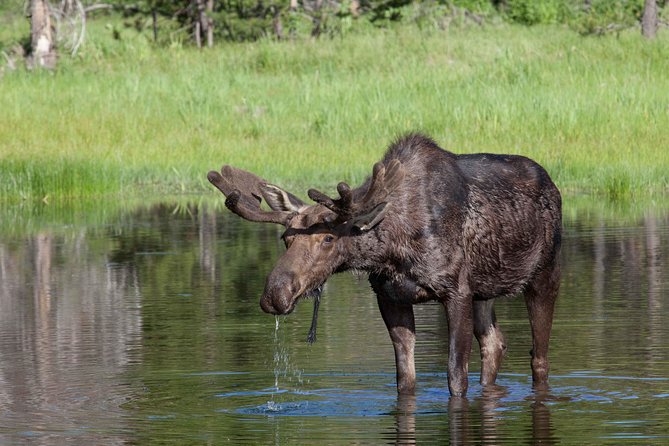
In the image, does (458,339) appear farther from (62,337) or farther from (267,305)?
(62,337)

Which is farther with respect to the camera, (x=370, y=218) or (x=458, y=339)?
(x=458, y=339)

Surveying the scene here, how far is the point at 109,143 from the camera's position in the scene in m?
29.9

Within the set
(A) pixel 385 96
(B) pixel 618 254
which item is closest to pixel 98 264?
(B) pixel 618 254

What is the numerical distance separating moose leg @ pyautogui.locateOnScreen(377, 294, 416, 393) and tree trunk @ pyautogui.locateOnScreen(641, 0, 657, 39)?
89.8ft

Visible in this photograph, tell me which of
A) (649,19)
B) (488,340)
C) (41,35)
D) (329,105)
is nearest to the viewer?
(488,340)

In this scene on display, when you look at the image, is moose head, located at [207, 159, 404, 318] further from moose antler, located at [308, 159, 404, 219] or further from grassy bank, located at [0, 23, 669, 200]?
grassy bank, located at [0, 23, 669, 200]

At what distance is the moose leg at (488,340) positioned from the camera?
10570 mm

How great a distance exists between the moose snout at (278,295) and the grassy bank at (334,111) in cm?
1585

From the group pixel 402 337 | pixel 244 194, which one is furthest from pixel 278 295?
pixel 402 337

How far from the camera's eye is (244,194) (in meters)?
9.71

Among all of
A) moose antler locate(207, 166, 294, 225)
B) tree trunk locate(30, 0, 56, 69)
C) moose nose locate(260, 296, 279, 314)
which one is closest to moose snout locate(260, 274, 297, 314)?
moose nose locate(260, 296, 279, 314)

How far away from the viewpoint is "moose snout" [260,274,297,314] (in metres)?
8.90

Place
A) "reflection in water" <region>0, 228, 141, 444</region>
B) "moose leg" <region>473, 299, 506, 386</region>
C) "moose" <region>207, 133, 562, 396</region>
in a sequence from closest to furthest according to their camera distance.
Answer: "moose" <region>207, 133, 562, 396</region>, "reflection in water" <region>0, 228, 141, 444</region>, "moose leg" <region>473, 299, 506, 386</region>

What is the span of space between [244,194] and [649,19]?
93.2ft
